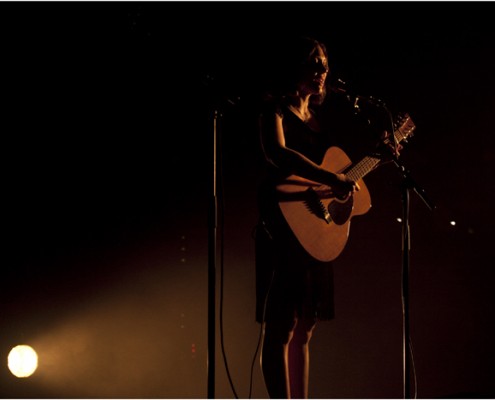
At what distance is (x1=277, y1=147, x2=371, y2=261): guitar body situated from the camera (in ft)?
8.38

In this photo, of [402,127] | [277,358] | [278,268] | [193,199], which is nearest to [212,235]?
[278,268]

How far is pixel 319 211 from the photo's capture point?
2.67m

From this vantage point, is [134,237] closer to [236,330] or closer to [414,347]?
[236,330]

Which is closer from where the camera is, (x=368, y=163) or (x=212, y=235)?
(x=212, y=235)

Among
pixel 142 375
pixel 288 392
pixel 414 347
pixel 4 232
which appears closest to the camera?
pixel 288 392

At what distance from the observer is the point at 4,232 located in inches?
111

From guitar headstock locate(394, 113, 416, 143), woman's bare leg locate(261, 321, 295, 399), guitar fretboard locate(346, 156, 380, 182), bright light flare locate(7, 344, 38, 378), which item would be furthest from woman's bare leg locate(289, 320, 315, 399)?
bright light flare locate(7, 344, 38, 378)

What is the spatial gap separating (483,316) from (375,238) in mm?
864

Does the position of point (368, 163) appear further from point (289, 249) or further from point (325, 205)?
point (289, 249)

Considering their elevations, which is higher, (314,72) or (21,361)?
(314,72)

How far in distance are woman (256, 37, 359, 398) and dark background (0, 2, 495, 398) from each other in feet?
0.98

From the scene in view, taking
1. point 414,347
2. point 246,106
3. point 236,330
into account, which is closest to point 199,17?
point 246,106

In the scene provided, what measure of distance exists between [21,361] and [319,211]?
1623 millimetres

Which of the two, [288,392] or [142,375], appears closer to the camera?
[288,392]
